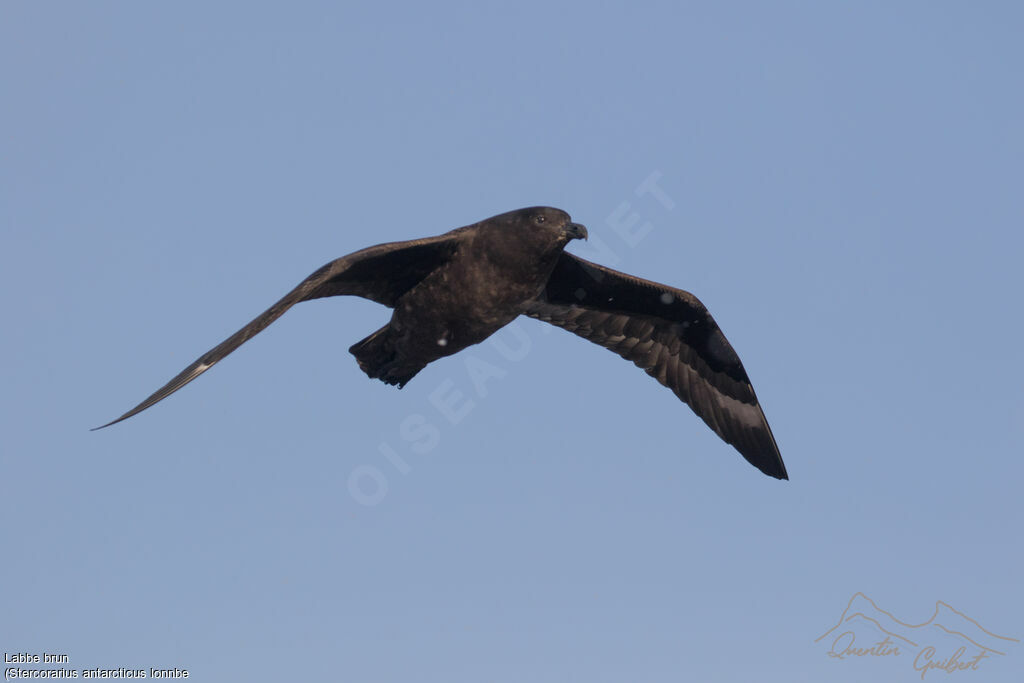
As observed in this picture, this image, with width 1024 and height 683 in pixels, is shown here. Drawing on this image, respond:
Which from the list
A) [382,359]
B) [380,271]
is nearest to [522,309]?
[382,359]

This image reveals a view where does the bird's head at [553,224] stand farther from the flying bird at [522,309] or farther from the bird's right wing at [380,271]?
the bird's right wing at [380,271]

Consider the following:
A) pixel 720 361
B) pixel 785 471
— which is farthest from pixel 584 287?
pixel 785 471

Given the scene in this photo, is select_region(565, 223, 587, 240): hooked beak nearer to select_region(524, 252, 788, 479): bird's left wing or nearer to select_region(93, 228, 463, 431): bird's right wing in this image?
select_region(93, 228, 463, 431): bird's right wing

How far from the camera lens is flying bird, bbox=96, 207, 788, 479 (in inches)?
359

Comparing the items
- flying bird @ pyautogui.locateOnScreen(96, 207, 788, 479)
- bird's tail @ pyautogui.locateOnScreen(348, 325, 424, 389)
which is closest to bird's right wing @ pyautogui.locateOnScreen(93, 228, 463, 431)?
flying bird @ pyautogui.locateOnScreen(96, 207, 788, 479)

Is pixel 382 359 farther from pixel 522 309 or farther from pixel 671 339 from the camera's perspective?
pixel 671 339

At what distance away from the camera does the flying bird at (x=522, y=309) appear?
9.12m

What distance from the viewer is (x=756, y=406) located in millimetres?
11703

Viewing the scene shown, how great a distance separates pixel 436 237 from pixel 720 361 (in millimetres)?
3740

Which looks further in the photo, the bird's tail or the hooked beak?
the bird's tail

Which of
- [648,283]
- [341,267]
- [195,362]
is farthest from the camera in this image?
[648,283]

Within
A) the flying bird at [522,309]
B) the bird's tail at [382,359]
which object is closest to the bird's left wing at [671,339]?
the flying bird at [522,309]

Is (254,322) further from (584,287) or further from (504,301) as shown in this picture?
(584,287)

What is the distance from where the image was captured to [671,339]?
11688mm
